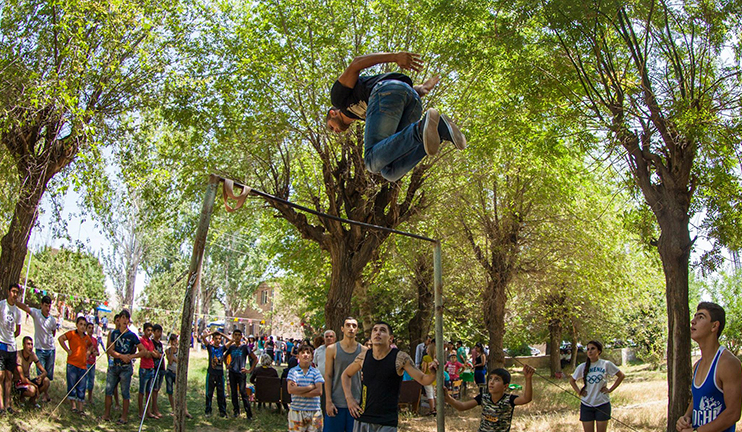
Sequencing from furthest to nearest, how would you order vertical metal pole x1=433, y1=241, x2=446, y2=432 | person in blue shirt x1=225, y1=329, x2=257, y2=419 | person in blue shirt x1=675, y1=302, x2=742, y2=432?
person in blue shirt x1=225, y1=329, x2=257, y2=419, vertical metal pole x1=433, y1=241, x2=446, y2=432, person in blue shirt x1=675, y1=302, x2=742, y2=432

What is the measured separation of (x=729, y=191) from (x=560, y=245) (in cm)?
795

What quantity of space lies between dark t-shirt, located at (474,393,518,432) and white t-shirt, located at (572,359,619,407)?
6.46ft

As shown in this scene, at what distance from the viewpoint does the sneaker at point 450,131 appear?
4.09 m

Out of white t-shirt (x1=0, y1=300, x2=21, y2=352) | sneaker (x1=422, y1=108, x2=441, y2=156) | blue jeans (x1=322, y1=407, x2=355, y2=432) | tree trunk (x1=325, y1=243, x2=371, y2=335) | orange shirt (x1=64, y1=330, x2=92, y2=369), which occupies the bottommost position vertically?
blue jeans (x1=322, y1=407, x2=355, y2=432)

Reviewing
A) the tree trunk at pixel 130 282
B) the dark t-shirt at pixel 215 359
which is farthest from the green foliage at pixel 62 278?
the dark t-shirt at pixel 215 359

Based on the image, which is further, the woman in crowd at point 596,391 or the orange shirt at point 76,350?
the orange shirt at point 76,350

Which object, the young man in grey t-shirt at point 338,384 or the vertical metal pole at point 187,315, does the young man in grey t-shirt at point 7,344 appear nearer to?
the young man in grey t-shirt at point 338,384

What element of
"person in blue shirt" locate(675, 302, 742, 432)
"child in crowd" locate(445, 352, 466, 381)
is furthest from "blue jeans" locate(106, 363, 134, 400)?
"child in crowd" locate(445, 352, 466, 381)

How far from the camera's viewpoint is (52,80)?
9000 millimetres

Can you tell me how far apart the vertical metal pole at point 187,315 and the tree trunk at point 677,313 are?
6.21 metres

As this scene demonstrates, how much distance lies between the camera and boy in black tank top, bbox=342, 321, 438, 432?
5.01 m

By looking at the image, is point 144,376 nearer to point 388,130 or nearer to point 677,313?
point 388,130

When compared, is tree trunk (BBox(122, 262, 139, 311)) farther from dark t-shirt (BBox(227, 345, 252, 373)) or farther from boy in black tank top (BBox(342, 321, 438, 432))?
boy in black tank top (BBox(342, 321, 438, 432))

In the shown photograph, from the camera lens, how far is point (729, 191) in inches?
323
